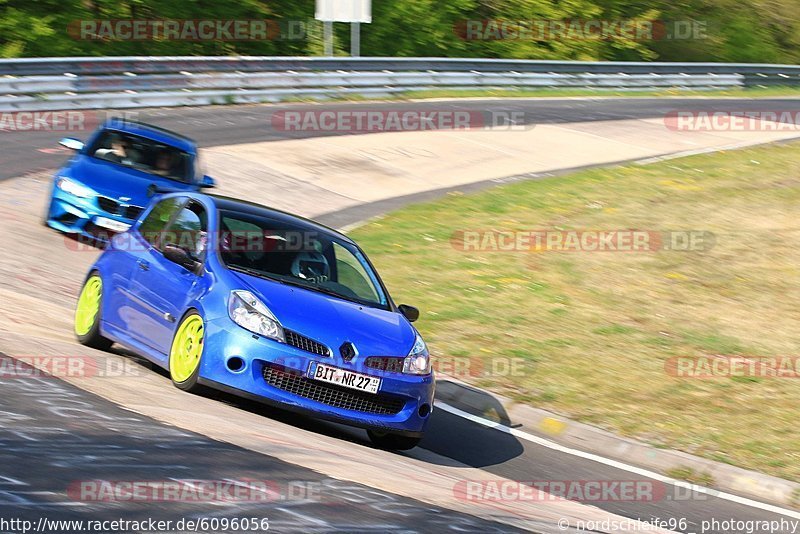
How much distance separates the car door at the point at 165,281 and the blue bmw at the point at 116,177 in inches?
174

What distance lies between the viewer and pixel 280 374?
8320mm

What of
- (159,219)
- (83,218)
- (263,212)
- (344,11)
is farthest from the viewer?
(344,11)

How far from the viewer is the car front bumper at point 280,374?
8281 mm

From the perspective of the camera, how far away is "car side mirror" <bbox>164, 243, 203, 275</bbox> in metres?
9.09

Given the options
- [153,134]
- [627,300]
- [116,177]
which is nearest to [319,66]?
[153,134]

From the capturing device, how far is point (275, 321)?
8414 millimetres

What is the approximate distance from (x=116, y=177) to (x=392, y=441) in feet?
23.7

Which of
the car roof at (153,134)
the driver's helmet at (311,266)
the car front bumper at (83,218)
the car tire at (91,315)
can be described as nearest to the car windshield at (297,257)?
the driver's helmet at (311,266)

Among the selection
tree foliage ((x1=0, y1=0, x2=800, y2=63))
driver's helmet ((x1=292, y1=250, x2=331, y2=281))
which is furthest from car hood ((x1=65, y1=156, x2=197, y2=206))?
tree foliage ((x1=0, y1=0, x2=800, y2=63))

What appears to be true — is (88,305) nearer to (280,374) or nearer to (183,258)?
(183,258)

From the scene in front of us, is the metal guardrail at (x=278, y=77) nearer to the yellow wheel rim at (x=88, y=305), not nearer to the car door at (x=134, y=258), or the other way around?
the yellow wheel rim at (x=88, y=305)

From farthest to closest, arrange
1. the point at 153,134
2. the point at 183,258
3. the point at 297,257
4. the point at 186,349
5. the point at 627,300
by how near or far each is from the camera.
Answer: the point at 153,134
the point at 627,300
the point at 297,257
the point at 183,258
the point at 186,349

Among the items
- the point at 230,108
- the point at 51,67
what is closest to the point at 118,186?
the point at 51,67

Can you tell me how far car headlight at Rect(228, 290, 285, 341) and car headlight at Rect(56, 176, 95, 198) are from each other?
6668 mm
